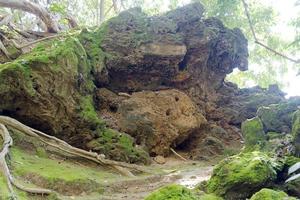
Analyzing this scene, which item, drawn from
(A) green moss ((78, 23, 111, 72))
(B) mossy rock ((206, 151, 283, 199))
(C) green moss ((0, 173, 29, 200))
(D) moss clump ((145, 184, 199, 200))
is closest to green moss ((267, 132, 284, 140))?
(B) mossy rock ((206, 151, 283, 199))

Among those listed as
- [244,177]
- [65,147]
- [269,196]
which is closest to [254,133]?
[244,177]

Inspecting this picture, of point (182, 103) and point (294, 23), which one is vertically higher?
point (294, 23)

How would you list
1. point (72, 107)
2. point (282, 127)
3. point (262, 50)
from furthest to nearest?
point (262, 50)
point (72, 107)
point (282, 127)

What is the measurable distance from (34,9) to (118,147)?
18.1 ft

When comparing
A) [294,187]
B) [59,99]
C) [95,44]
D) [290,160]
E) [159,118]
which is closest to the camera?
[294,187]

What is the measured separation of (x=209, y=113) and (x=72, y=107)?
6383 millimetres

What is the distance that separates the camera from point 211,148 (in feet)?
40.1

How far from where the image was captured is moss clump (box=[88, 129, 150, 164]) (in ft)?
32.0

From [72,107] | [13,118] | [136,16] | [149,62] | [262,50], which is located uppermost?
[262,50]

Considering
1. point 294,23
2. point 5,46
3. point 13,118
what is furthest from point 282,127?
point 5,46

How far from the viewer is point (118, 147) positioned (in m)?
9.95

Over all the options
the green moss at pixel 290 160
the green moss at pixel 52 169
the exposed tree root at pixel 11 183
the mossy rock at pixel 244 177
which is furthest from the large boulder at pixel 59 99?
the green moss at pixel 290 160

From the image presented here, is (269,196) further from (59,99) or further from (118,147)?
(59,99)

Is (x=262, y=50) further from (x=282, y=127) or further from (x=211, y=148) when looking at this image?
(x=282, y=127)
